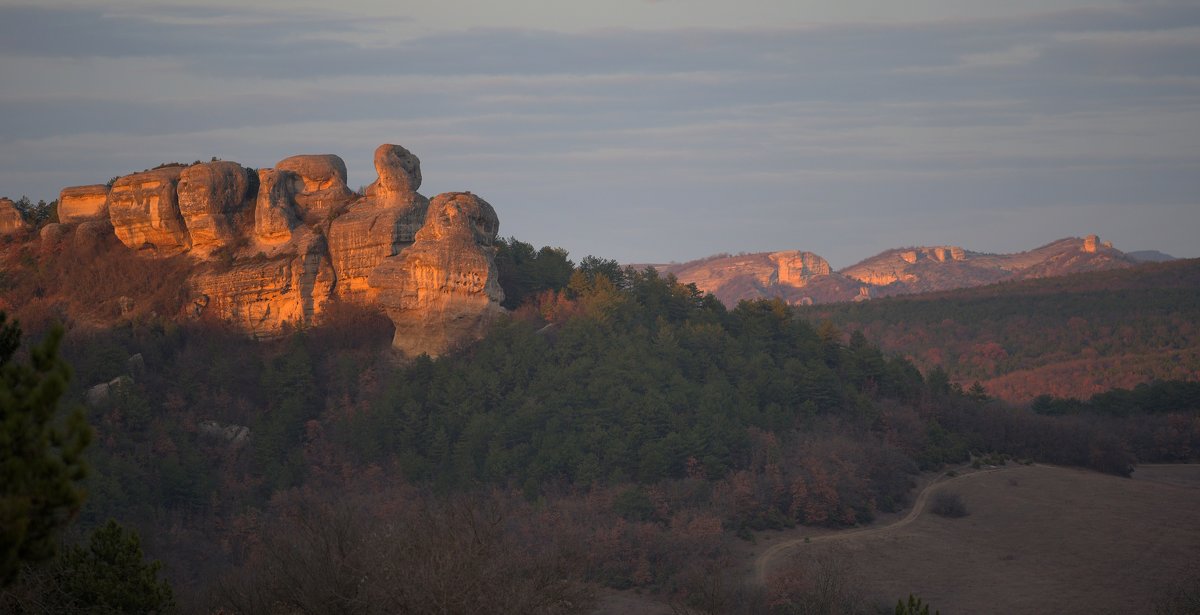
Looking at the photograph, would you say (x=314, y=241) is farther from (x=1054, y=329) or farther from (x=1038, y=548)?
(x=1054, y=329)

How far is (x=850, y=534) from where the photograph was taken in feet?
118

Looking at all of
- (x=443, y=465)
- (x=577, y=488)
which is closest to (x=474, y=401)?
(x=443, y=465)

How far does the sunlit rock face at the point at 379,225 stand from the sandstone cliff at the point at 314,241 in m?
0.05

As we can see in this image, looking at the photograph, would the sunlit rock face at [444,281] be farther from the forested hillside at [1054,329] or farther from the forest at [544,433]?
the forested hillside at [1054,329]

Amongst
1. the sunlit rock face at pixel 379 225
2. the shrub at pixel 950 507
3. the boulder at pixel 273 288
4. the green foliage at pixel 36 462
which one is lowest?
the shrub at pixel 950 507

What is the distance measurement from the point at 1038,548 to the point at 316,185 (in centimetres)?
3098

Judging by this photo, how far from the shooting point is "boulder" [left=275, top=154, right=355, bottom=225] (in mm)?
44594

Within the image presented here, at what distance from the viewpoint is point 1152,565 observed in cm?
3300

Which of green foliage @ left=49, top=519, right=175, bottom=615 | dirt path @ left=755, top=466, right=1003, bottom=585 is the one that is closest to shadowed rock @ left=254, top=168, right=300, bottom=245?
dirt path @ left=755, top=466, right=1003, bottom=585

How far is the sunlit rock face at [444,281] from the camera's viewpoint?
39844 millimetres

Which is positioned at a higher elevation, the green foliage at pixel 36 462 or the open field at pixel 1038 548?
the green foliage at pixel 36 462

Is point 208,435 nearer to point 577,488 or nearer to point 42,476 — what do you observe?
point 577,488

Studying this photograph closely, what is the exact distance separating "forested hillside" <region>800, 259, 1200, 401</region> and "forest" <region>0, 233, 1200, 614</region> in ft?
54.2

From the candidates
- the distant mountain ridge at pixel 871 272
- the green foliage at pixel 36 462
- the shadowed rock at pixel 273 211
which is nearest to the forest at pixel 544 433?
the shadowed rock at pixel 273 211
